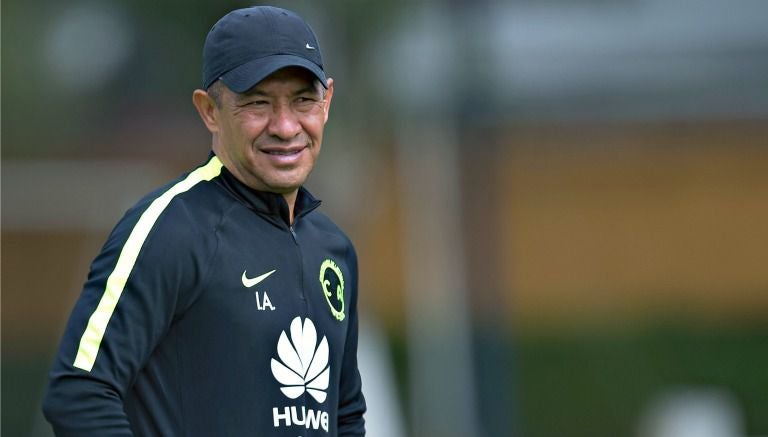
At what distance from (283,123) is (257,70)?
0.15 m

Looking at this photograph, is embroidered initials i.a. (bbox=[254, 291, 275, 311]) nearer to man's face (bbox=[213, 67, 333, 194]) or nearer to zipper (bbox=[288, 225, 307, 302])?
zipper (bbox=[288, 225, 307, 302])

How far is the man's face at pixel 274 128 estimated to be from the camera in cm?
326

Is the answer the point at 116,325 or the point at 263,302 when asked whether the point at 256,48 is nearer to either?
the point at 263,302

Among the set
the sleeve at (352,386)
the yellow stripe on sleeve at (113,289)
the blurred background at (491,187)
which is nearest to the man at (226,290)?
the yellow stripe on sleeve at (113,289)

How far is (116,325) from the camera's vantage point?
3.02 m

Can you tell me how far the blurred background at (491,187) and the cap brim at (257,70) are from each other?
6.34 metres

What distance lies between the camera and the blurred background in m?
11.4

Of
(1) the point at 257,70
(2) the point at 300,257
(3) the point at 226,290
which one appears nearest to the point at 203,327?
(3) the point at 226,290

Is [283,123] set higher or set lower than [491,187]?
lower

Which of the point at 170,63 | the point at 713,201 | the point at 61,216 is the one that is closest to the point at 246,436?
the point at 170,63

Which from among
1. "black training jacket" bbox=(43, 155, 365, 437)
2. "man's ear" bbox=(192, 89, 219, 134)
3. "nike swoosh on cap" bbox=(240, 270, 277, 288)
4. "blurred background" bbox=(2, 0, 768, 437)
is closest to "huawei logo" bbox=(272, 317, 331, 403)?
"black training jacket" bbox=(43, 155, 365, 437)

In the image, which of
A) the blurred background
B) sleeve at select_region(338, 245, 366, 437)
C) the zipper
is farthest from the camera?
the blurred background

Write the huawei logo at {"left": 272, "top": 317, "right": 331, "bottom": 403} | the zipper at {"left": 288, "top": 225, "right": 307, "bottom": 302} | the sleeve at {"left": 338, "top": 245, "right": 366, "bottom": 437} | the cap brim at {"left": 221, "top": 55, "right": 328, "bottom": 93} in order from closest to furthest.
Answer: the cap brim at {"left": 221, "top": 55, "right": 328, "bottom": 93} < the huawei logo at {"left": 272, "top": 317, "right": 331, "bottom": 403} < the zipper at {"left": 288, "top": 225, "right": 307, "bottom": 302} < the sleeve at {"left": 338, "top": 245, "right": 366, "bottom": 437}

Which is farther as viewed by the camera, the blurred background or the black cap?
the blurred background
